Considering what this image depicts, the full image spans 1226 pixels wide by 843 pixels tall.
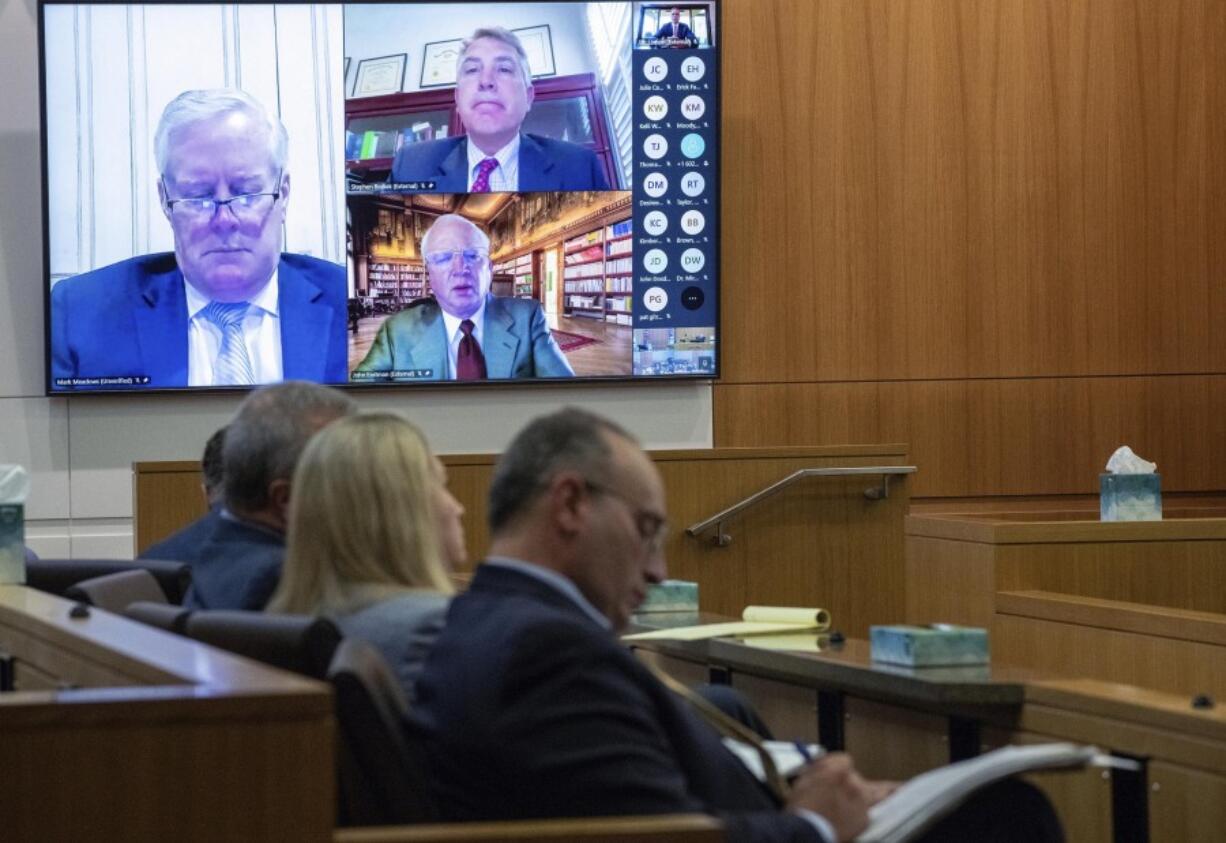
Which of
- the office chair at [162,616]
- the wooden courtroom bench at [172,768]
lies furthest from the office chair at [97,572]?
the wooden courtroom bench at [172,768]

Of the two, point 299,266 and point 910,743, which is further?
point 299,266

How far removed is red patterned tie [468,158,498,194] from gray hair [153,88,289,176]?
0.75 metres

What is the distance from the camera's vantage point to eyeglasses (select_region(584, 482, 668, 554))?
208 centimetres

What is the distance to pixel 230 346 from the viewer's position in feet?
22.9

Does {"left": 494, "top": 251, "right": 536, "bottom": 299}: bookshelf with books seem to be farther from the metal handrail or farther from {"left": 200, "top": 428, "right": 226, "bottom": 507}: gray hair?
{"left": 200, "top": 428, "right": 226, "bottom": 507}: gray hair

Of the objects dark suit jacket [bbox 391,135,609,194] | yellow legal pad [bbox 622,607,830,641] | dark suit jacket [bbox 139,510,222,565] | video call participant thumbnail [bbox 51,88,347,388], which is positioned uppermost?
dark suit jacket [bbox 391,135,609,194]

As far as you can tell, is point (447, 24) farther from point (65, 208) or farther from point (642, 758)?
point (642, 758)

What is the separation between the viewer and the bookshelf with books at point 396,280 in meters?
7.11

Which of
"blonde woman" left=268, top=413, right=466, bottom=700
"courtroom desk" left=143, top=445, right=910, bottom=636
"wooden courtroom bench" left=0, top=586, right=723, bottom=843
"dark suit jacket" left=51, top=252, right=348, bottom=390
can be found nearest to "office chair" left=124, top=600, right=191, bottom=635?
"blonde woman" left=268, top=413, right=466, bottom=700

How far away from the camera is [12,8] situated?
6.93m

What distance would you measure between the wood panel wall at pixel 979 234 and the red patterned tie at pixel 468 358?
106 cm

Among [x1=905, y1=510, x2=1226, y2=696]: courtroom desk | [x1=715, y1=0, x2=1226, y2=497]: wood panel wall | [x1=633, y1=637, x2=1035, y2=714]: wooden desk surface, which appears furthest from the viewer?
[x1=715, y1=0, x2=1226, y2=497]: wood panel wall

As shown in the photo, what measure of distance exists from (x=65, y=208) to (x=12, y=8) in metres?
0.81

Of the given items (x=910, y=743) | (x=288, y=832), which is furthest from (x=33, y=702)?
(x=910, y=743)
